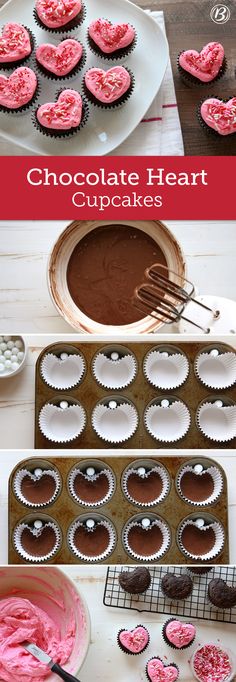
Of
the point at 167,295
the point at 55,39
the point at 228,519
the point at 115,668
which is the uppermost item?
the point at 55,39

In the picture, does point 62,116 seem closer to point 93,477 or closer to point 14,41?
point 14,41

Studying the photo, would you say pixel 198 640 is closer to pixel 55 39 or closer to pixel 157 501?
pixel 157 501

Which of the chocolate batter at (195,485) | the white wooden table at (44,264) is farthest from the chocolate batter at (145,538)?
the white wooden table at (44,264)

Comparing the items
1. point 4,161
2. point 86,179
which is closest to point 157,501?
point 86,179

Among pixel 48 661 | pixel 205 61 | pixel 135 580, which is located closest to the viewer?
pixel 48 661

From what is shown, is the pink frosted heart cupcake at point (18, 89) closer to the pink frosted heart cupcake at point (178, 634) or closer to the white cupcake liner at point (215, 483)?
the white cupcake liner at point (215, 483)

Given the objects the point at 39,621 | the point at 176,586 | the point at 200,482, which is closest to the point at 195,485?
the point at 200,482

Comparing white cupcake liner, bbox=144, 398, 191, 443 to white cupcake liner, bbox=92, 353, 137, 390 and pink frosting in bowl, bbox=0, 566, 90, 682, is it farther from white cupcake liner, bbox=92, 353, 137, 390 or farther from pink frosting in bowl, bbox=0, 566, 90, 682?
pink frosting in bowl, bbox=0, 566, 90, 682

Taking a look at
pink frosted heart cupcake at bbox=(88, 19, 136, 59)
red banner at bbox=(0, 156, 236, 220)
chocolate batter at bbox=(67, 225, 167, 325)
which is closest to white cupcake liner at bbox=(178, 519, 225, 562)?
chocolate batter at bbox=(67, 225, 167, 325)
